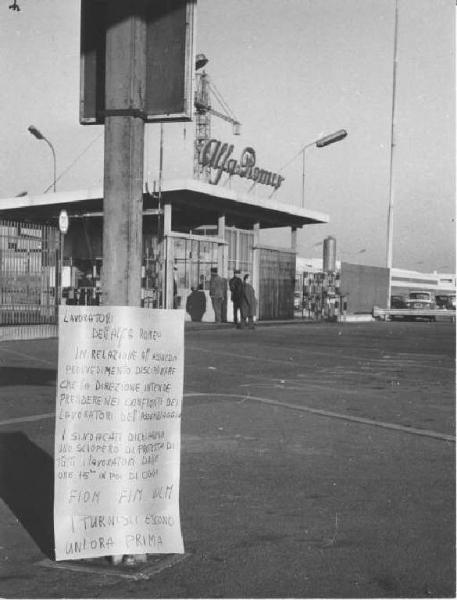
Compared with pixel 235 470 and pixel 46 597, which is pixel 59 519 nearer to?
pixel 46 597

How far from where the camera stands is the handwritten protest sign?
370cm

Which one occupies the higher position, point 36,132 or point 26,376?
point 36,132

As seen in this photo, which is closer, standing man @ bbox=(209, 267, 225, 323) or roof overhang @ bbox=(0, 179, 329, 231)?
roof overhang @ bbox=(0, 179, 329, 231)

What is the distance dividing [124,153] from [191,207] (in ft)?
79.3

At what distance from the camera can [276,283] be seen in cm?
3228

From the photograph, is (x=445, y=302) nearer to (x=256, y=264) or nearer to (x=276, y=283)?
(x=276, y=283)

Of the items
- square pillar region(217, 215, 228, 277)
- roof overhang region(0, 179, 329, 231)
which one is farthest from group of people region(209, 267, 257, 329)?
roof overhang region(0, 179, 329, 231)

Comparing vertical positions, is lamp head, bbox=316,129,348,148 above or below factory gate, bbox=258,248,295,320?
above

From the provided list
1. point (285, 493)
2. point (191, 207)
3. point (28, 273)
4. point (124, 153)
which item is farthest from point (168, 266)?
point (124, 153)

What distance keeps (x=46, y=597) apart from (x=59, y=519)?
0.39 meters

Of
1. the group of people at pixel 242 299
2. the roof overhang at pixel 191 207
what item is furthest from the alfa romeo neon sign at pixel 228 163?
the group of people at pixel 242 299

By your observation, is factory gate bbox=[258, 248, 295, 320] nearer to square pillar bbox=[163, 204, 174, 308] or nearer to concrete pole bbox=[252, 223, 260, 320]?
concrete pole bbox=[252, 223, 260, 320]

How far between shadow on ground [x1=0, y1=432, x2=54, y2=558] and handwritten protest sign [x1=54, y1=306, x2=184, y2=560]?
362 mm

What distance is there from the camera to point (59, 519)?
3.71 meters
